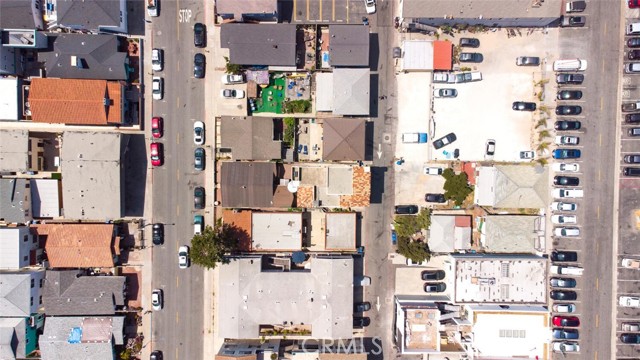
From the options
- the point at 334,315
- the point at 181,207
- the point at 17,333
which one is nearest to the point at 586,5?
the point at 334,315

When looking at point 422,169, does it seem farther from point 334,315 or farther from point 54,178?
point 54,178

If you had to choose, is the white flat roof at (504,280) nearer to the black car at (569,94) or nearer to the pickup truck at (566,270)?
the pickup truck at (566,270)

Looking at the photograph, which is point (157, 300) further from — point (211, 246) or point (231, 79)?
point (231, 79)

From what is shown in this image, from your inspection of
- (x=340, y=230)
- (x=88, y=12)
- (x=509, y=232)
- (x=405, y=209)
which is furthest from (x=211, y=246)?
(x=509, y=232)

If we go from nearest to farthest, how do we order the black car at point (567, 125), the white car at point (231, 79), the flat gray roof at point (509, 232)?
the flat gray roof at point (509, 232)
the white car at point (231, 79)
the black car at point (567, 125)

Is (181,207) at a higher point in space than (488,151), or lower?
lower

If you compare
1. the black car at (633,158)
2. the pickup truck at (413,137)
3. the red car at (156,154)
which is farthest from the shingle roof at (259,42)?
the black car at (633,158)
